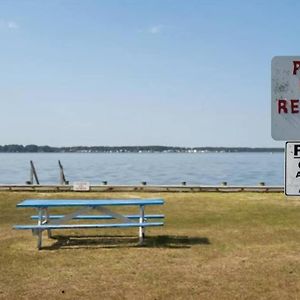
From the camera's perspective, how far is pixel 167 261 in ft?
27.8

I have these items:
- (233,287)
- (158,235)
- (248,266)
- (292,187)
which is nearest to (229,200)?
(158,235)

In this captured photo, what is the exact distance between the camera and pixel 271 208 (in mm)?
15344

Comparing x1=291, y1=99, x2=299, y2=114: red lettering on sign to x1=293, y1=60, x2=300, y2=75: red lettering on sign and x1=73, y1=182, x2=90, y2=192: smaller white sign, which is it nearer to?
x1=293, y1=60, x2=300, y2=75: red lettering on sign

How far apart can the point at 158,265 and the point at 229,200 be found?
972 cm

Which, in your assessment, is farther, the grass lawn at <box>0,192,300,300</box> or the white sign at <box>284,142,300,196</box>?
the grass lawn at <box>0,192,300,300</box>

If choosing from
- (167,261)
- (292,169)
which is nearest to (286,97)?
(292,169)

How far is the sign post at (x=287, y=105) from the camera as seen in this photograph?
3.08m

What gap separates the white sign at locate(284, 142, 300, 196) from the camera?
3.09 metres

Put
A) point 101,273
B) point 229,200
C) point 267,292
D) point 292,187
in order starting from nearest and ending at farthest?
point 292,187
point 267,292
point 101,273
point 229,200

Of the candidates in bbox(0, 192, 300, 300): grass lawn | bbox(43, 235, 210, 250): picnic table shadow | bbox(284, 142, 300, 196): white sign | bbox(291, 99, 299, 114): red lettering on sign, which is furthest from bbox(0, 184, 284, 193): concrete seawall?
bbox(291, 99, 299, 114): red lettering on sign

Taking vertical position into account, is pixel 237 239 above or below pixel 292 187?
below

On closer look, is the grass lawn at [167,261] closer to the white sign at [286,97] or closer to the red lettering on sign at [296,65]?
the white sign at [286,97]

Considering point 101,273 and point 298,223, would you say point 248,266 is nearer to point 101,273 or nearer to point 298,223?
point 101,273

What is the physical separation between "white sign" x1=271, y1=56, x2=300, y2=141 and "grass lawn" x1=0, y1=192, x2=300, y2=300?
383 centimetres
